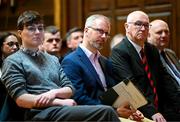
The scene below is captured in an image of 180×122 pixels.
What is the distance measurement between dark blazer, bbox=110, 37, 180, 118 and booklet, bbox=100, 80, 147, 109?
251 millimetres

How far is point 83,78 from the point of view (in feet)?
9.17

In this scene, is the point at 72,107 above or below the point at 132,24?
below

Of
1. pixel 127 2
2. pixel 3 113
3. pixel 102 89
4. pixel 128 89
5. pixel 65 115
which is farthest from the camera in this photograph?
pixel 127 2

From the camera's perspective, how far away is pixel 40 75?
246 centimetres

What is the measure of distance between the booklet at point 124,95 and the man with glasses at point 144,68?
0.82 ft

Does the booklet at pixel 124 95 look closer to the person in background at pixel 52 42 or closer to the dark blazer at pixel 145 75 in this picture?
the dark blazer at pixel 145 75

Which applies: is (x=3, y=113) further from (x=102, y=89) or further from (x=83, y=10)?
(x=83, y=10)

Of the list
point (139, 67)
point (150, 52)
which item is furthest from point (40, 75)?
point (150, 52)

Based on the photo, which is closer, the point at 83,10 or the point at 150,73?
the point at 150,73

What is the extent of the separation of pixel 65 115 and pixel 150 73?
1.10 meters

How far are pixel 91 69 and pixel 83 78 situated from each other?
0.10 metres

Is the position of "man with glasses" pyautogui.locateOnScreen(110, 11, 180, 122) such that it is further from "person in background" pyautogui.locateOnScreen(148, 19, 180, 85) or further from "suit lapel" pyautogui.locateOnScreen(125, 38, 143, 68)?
"person in background" pyautogui.locateOnScreen(148, 19, 180, 85)

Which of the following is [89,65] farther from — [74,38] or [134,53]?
[74,38]

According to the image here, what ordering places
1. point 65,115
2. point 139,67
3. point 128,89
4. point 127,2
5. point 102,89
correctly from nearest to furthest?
point 65,115
point 128,89
point 102,89
point 139,67
point 127,2
